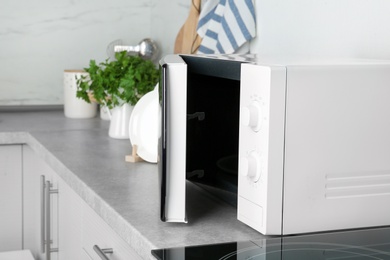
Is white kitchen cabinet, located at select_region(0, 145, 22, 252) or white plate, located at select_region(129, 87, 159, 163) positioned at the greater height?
white plate, located at select_region(129, 87, 159, 163)

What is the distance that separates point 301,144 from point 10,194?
1.39 m

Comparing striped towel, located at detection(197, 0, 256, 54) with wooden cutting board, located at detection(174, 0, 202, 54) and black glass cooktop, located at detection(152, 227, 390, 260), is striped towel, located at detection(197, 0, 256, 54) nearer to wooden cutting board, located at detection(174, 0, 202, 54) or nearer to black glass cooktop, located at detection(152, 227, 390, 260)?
wooden cutting board, located at detection(174, 0, 202, 54)

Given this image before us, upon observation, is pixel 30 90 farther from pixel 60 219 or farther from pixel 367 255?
pixel 367 255

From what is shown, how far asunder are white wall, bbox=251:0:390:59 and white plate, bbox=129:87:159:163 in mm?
314

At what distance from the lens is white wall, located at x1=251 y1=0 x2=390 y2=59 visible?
51.9 inches

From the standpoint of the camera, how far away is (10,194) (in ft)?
7.10

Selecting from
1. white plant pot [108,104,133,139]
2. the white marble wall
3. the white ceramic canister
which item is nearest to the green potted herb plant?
white plant pot [108,104,133,139]

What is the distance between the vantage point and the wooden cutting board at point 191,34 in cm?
211

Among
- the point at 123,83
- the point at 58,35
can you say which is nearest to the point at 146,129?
the point at 123,83

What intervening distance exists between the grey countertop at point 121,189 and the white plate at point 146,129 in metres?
0.03

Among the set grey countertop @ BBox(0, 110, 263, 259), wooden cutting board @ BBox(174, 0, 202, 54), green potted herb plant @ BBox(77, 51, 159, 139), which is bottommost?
grey countertop @ BBox(0, 110, 263, 259)

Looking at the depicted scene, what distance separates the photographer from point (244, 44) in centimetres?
185

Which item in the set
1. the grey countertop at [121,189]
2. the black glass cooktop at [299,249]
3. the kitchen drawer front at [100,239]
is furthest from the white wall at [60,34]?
the black glass cooktop at [299,249]

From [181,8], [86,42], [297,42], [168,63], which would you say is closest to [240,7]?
[297,42]
